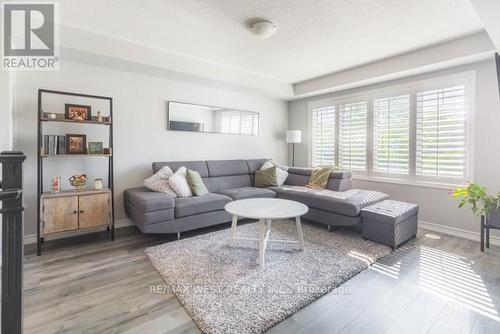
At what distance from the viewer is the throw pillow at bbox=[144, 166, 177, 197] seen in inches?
129

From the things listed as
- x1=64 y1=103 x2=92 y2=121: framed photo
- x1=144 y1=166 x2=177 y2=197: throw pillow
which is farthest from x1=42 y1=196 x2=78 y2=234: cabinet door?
x1=64 y1=103 x2=92 y2=121: framed photo

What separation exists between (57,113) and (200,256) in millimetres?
2440

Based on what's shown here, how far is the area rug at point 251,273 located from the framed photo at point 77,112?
5.78ft

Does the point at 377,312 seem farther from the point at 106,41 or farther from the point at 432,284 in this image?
the point at 106,41

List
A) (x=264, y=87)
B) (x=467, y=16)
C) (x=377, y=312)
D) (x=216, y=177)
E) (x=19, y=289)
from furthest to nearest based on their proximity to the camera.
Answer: (x=264, y=87) → (x=216, y=177) → (x=467, y=16) → (x=377, y=312) → (x=19, y=289)

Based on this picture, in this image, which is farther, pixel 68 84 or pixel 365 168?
pixel 365 168

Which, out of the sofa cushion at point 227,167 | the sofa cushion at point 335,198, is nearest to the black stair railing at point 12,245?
the sofa cushion at point 335,198

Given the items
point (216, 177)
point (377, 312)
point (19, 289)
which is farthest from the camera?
point (216, 177)

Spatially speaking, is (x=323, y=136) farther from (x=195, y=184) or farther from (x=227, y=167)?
(x=195, y=184)

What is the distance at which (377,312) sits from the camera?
1.74 m

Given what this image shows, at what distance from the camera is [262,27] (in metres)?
2.52

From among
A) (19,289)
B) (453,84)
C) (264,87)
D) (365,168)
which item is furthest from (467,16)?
(19,289)

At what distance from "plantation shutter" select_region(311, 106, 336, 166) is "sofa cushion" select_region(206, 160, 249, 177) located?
61.3 inches

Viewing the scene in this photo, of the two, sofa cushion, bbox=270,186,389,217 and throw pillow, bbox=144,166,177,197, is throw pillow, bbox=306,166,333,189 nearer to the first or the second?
sofa cushion, bbox=270,186,389,217
